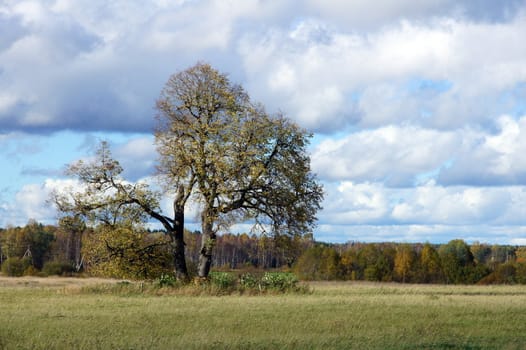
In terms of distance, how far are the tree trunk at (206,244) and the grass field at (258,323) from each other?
22.5 ft

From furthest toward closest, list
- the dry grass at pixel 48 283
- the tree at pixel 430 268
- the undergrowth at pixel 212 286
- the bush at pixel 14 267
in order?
the tree at pixel 430 268
the bush at pixel 14 267
the dry grass at pixel 48 283
the undergrowth at pixel 212 286

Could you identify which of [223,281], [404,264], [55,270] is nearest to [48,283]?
[223,281]

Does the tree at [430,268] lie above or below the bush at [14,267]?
above

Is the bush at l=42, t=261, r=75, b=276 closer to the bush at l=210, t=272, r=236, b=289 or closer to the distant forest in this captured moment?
the distant forest

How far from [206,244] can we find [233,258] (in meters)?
130

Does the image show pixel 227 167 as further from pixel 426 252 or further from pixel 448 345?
pixel 426 252

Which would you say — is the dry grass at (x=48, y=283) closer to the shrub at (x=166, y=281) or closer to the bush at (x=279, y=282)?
the shrub at (x=166, y=281)

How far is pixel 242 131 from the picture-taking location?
41.6 m

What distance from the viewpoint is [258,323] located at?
24875 millimetres

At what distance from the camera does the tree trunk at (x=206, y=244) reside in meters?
42.8

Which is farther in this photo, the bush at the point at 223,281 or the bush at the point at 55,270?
the bush at the point at 55,270

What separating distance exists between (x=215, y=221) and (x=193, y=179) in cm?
263

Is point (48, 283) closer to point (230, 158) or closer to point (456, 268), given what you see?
point (230, 158)

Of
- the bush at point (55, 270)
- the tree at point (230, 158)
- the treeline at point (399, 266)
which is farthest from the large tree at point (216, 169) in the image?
the treeline at point (399, 266)
